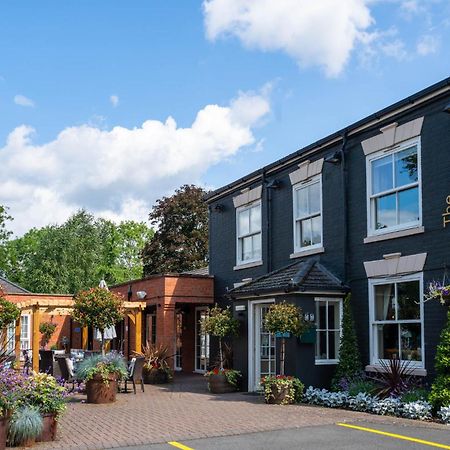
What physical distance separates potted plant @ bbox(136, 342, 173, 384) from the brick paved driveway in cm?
413

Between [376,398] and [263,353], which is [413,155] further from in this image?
[263,353]

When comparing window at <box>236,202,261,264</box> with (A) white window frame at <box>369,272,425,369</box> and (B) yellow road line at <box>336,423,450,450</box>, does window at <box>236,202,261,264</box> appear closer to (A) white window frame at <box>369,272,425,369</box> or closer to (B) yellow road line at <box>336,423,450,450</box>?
(A) white window frame at <box>369,272,425,369</box>

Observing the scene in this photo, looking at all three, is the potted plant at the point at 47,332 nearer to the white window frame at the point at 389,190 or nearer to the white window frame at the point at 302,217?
the white window frame at the point at 302,217

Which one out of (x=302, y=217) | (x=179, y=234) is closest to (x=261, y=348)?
(x=302, y=217)

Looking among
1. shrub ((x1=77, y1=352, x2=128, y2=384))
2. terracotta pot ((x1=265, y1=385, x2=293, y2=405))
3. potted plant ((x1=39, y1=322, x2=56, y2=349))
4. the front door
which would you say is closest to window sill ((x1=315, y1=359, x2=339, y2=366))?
terracotta pot ((x1=265, y1=385, x2=293, y2=405))

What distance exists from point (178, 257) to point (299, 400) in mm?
28161

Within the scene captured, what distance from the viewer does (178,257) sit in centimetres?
4153

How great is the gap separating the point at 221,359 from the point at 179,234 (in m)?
24.3

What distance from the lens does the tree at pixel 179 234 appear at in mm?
41375

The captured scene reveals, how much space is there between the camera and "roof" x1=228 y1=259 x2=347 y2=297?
14.4 m

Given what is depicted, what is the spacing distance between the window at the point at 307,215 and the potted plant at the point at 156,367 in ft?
18.2

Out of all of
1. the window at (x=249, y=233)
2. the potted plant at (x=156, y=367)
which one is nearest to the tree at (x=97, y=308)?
the potted plant at (x=156, y=367)

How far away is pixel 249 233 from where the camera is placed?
19.5 metres

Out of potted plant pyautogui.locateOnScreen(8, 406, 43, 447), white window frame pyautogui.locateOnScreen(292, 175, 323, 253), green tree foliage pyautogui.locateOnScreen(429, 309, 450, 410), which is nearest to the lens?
potted plant pyautogui.locateOnScreen(8, 406, 43, 447)
